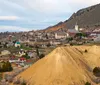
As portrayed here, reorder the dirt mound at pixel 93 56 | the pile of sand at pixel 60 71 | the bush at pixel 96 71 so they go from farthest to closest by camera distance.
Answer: the dirt mound at pixel 93 56
the bush at pixel 96 71
the pile of sand at pixel 60 71

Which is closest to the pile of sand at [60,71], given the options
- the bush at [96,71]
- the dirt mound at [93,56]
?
the bush at [96,71]

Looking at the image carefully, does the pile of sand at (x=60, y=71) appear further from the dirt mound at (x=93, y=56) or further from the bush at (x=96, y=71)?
the dirt mound at (x=93, y=56)

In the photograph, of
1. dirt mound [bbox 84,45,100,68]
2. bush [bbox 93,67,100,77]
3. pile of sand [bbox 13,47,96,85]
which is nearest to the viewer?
pile of sand [bbox 13,47,96,85]

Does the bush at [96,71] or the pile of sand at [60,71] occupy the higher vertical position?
the pile of sand at [60,71]

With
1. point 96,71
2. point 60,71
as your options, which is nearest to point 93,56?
point 96,71

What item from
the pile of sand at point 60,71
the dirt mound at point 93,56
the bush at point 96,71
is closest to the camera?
the pile of sand at point 60,71

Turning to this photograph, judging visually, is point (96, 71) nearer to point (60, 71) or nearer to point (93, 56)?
point (93, 56)

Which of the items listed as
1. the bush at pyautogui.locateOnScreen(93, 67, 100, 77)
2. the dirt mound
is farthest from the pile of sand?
the dirt mound

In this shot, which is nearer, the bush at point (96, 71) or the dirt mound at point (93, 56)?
the bush at point (96, 71)

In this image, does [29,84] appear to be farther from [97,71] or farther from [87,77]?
[97,71]

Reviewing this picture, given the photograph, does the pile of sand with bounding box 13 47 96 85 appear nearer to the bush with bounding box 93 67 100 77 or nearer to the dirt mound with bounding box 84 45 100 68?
the bush with bounding box 93 67 100 77
